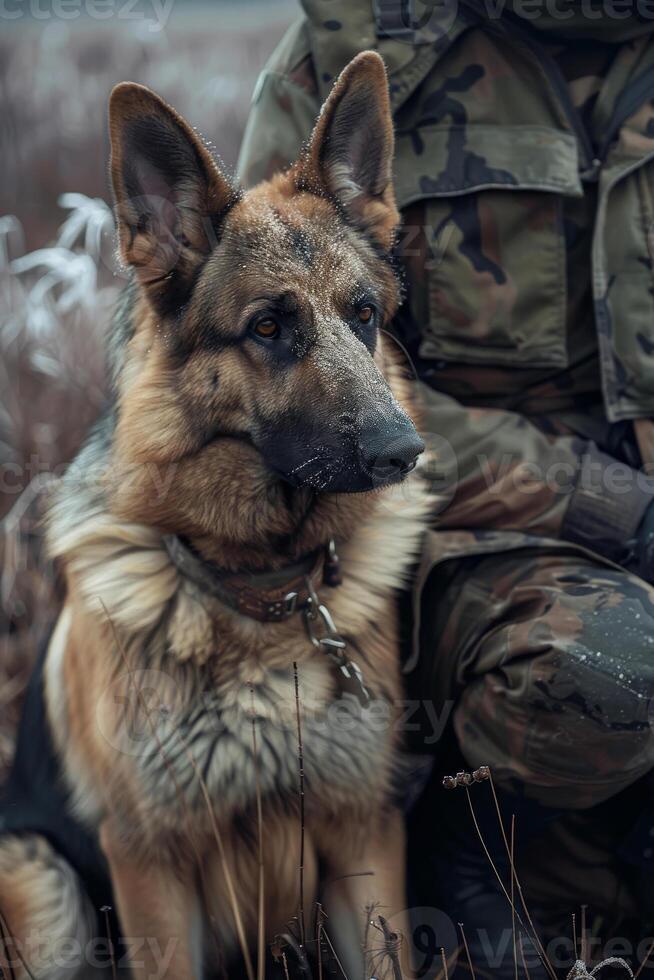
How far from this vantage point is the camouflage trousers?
2.06 meters

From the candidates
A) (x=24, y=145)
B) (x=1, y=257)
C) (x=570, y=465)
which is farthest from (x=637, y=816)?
(x=24, y=145)

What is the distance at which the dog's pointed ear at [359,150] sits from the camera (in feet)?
6.57

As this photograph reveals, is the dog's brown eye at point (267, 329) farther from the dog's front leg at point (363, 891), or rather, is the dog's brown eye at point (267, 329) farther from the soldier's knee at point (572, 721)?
the dog's front leg at point (363, 891)

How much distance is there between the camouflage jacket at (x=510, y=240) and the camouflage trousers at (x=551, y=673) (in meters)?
0.15

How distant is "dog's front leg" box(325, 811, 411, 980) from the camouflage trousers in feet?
0.96

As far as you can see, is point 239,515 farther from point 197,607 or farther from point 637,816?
point 637,816

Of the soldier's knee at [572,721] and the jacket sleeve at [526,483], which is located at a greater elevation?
the jacket sleeve at [526,483]

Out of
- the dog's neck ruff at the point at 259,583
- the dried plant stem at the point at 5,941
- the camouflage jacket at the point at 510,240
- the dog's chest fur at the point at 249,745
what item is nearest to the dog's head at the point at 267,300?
the dog's neck ruff at the point at 259,583

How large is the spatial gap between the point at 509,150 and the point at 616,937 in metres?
2.10

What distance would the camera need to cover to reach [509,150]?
8.11 feet

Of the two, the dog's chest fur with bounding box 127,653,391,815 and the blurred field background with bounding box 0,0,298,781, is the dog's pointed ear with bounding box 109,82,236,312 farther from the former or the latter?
the dog's chest fur with bounding box 127,653,391,815

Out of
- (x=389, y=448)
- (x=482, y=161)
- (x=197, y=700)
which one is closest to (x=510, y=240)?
(x=482, y=161)

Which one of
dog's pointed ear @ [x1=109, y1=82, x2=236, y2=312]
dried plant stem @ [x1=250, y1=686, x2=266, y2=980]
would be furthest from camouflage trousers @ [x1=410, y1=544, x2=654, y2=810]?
dog's pointed ear @ [x1=109, y1=82, x2=236, y2=312]

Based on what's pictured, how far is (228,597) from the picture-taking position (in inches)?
84.8
